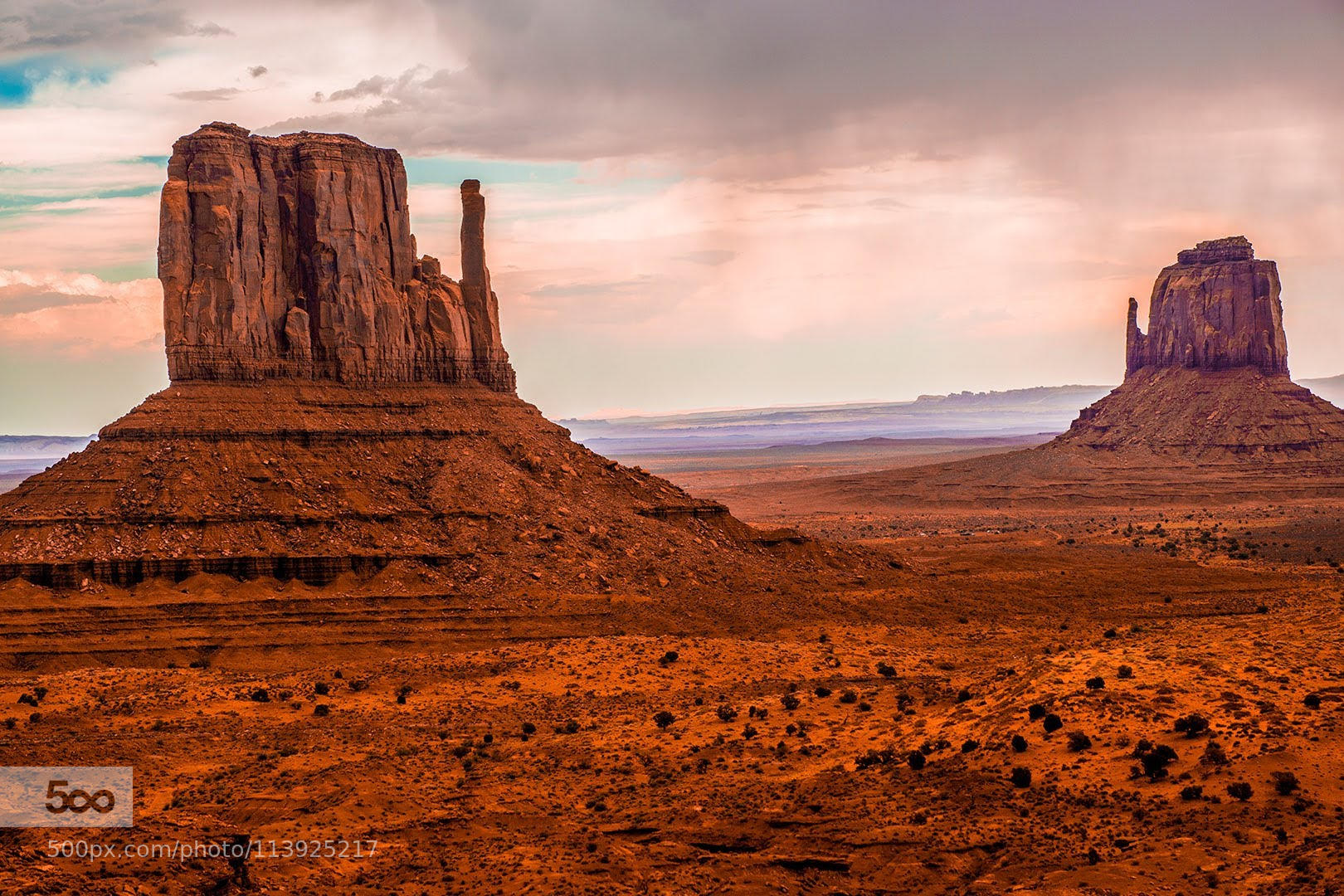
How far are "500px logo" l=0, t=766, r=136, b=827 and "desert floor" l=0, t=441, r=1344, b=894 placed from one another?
85 cm

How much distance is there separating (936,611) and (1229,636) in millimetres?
31181

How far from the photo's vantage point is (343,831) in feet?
126

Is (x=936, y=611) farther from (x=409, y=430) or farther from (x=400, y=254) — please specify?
(x=400, y=254)

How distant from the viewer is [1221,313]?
176250 mm

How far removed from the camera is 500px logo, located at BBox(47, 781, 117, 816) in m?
37.1

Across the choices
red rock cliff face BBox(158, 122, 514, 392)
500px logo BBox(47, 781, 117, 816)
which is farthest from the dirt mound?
500px logo BBox(47, 781, 117, 816)

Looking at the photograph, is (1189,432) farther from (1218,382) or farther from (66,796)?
(66,796)

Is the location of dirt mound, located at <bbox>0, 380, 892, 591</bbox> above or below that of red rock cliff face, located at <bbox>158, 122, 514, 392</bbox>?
below

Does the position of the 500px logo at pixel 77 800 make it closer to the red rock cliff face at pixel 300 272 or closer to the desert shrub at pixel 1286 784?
the desert shrub at pixel 1286 784

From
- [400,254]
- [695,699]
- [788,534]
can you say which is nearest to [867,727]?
[695,699]

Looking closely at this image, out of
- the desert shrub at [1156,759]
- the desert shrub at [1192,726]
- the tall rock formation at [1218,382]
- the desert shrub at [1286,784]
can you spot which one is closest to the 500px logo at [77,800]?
the desert shrub at [1156,759]

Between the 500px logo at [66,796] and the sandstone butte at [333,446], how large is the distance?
75.3ft

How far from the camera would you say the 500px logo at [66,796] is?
3544cm

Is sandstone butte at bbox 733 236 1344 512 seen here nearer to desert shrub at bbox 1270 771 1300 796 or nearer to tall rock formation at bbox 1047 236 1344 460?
tall rock formation at bbox 1047 236 1344 460
